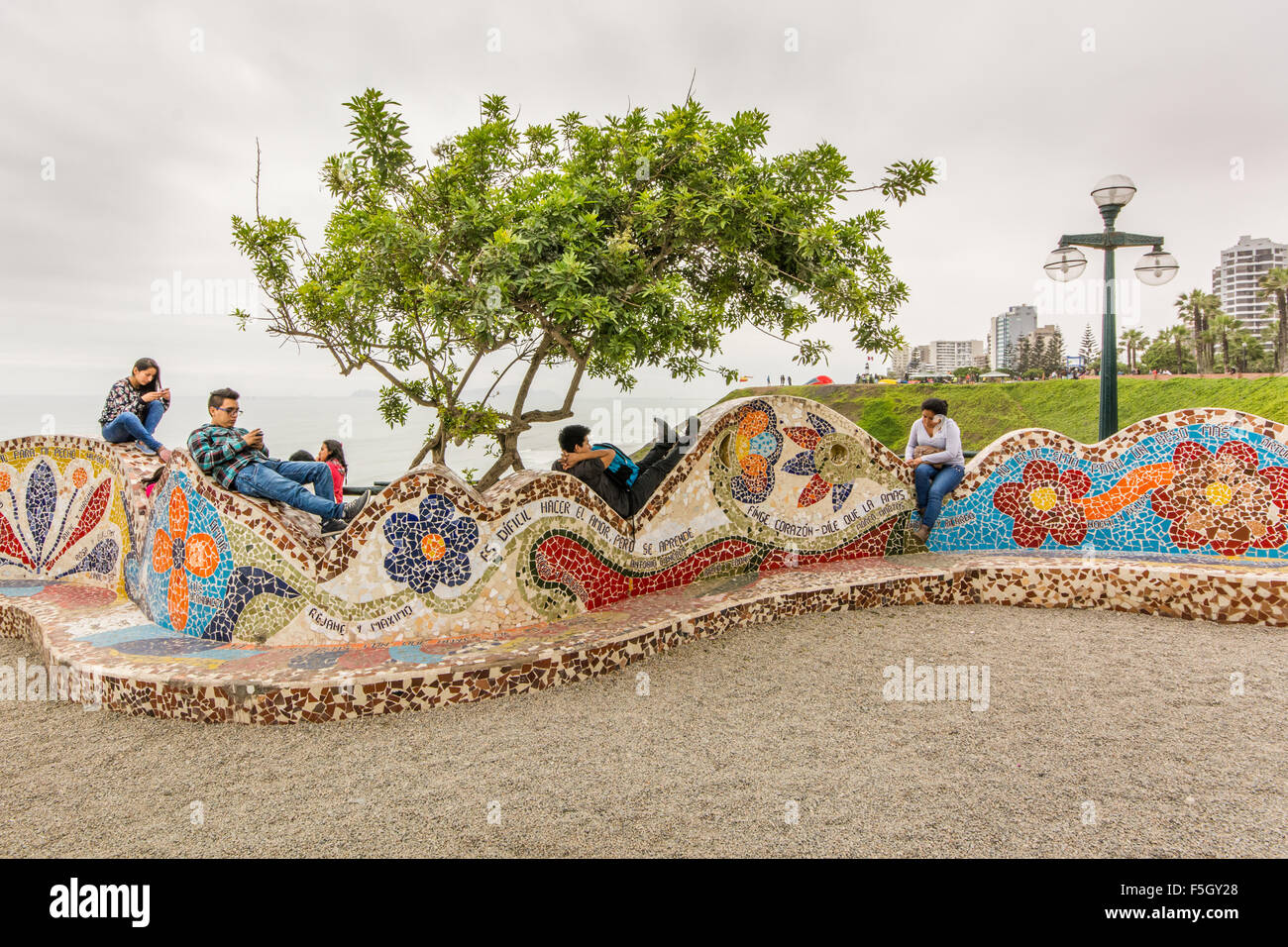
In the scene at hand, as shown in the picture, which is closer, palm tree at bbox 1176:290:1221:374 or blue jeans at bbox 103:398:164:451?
blue jeans at bbox 103:398:164:451

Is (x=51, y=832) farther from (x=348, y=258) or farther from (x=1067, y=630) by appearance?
(x=1067, y=630)

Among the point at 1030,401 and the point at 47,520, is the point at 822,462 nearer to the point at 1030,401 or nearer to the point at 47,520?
the point at 47,520

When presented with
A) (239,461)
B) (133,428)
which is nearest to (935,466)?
(239,461)

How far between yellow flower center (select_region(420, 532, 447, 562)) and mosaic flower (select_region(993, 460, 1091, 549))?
456 centimetres

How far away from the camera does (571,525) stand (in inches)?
175

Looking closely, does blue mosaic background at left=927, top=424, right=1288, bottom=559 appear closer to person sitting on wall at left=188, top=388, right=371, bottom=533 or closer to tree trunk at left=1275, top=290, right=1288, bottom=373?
person sitting on wall at left=188, top=388, right=371, bottom=533

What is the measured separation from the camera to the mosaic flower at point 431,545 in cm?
402

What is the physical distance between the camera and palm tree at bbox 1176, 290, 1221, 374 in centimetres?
4016

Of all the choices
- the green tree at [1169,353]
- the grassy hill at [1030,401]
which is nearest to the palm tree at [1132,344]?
the green tree at [1169,353]

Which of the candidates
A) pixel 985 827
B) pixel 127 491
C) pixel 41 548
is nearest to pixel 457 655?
pixel 985 827

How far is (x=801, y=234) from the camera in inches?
166

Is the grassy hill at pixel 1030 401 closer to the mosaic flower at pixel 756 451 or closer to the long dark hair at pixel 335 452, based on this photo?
the mosaic flower at pixel 756 451

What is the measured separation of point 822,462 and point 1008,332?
52.8m

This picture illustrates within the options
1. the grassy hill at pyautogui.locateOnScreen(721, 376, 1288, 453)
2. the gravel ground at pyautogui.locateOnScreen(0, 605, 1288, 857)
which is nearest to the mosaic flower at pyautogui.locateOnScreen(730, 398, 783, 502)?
the gravel ground at pyautogui.locateOnScreen(0, 605, 1288, 857)
